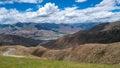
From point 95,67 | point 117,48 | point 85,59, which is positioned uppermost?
point 95,67

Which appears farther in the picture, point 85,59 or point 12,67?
point 85,59

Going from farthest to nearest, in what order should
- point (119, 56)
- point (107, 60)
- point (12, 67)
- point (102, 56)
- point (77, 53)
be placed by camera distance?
point (77, 53) → point (102, 56) → point (107, 60) → point (119, 56) → point (12, 67)

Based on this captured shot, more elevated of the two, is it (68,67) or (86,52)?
(68,67)

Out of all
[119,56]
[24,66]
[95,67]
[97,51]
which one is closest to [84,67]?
[95,67]

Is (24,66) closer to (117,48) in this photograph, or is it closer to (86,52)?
(117,48)

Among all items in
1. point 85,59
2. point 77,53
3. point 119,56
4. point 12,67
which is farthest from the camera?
point 77,53

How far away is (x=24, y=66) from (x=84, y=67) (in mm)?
6907

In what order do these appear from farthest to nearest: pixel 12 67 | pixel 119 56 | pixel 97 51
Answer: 1. pixel 97 51
2. pixel 119 56
3. pixel 12 67

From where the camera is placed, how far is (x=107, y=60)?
11394 centimetres

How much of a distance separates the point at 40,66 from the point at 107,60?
89.3 metres

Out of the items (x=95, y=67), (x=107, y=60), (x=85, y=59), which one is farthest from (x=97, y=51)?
(x=95, y=67)

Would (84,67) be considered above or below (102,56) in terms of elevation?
above

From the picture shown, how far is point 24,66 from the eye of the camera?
28.4 m

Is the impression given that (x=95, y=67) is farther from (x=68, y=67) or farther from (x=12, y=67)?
(x=12, y=67)
